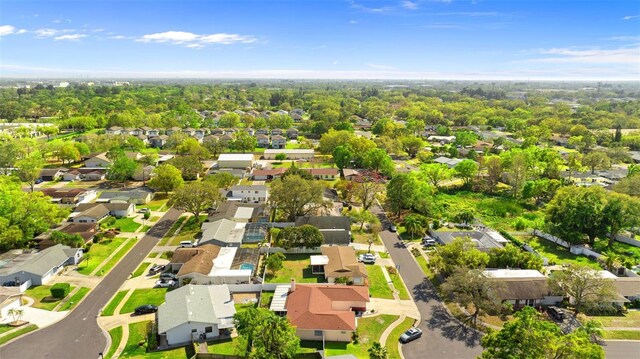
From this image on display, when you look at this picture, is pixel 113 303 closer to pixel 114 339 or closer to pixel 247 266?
pixel 114 339

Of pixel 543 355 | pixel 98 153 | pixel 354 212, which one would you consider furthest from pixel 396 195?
pixel 98 153

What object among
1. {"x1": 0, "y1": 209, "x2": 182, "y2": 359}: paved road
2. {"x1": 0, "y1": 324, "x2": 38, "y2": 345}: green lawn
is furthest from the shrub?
{"x1": 0, "y1": 324, "x2": 38, "y2": 345}: green lawn

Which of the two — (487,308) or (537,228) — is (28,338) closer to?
(487,308)

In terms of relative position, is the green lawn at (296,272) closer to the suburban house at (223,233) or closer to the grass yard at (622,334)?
the suburban house at (223,233)

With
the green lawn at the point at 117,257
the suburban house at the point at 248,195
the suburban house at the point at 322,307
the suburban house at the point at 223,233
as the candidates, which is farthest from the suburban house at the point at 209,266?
the suburban house at the point at 248,195

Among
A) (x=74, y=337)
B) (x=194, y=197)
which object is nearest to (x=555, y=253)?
(x=194, y=197)
